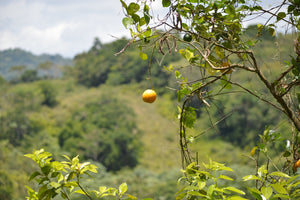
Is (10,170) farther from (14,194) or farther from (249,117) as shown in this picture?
(249,117)

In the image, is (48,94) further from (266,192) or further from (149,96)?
(266,192)

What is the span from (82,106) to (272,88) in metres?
28.4

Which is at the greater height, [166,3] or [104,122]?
[104,122]

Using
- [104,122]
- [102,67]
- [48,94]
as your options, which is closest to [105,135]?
[104,122]

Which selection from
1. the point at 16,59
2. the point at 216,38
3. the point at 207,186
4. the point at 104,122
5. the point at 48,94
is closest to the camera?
the point at 207,186

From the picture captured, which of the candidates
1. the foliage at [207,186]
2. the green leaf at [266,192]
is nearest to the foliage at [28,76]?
the foliage at [207,186]

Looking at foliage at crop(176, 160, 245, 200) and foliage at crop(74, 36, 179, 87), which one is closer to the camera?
foliage at crop(176, 160, 245, 200)

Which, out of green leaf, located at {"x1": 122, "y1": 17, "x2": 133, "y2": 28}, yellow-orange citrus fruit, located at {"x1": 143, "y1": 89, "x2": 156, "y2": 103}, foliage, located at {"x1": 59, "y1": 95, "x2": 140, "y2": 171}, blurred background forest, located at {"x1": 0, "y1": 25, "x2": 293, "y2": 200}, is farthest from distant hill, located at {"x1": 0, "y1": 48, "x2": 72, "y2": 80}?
green leaf, located at {"x1": 122, "y1": 17, "x2": 133, "y2": 28}

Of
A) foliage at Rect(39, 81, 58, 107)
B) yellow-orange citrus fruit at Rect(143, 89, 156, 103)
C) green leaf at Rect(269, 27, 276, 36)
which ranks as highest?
foliage at Rect(39, 81, 58, 107)

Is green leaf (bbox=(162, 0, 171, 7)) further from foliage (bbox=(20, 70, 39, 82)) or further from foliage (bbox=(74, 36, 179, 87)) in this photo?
foliage (bbox=(20, 70, 39, 82))

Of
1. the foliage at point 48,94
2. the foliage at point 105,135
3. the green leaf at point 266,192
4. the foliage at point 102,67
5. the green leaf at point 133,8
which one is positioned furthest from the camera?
the foliage at point 102,67

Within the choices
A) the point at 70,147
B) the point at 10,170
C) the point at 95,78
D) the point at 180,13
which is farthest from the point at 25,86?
the point at 180,13

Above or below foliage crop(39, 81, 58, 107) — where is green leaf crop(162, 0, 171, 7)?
below

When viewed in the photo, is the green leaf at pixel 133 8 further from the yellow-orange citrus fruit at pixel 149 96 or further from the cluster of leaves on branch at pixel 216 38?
the yellow-orange citrus fruit at pixel 149 96
